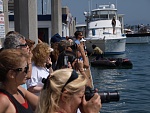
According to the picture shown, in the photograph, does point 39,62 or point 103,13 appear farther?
point 103,13

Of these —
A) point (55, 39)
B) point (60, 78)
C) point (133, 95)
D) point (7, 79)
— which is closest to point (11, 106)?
point (7, 79)

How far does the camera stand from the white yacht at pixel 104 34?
3362 centimetres

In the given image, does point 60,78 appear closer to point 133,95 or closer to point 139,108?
point 139,108

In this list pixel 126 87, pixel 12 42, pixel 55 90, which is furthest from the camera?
pixel 126 87

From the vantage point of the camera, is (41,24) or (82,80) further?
(41,24)

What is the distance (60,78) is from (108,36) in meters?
31.9

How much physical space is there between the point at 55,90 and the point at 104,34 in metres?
32.6

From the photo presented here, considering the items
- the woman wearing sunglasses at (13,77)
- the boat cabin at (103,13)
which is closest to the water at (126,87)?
the woman wearing sunglasses at (13,77)

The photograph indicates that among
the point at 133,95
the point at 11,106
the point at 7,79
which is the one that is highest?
the point at 7,79

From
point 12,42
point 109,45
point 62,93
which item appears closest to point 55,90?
point 62,93

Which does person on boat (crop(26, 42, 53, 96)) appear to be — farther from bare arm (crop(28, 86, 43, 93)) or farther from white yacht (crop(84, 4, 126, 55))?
white yacht (crop(84, 4, 126, 55))

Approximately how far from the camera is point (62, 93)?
263 centimetres

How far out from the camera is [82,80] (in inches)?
106

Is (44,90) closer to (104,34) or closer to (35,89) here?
(35,89)
